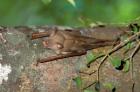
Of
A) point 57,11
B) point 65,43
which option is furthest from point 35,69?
point 57,11

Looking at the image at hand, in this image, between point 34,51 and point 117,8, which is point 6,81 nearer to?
point 34,51

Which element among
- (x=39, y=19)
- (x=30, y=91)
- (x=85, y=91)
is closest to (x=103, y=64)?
(x=85, y=91)

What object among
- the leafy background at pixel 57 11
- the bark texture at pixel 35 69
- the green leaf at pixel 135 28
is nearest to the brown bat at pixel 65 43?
the bark texture at pixel 35 69

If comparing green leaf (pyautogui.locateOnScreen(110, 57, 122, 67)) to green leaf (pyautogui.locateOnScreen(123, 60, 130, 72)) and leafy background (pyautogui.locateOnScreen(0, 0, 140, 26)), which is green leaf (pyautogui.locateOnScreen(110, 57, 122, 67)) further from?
leafy background (pyautogui.locateOnScreen(0, 0, 140, 26))

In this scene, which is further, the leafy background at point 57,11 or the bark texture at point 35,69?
the leafy background at point 57,11

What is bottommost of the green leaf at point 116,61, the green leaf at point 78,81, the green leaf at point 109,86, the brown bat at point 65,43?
the green leaf at point 109,86

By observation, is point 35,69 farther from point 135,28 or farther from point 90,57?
point 135,28

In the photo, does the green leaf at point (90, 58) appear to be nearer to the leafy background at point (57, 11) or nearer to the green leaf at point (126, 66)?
the green leaf at point (126, 66)
